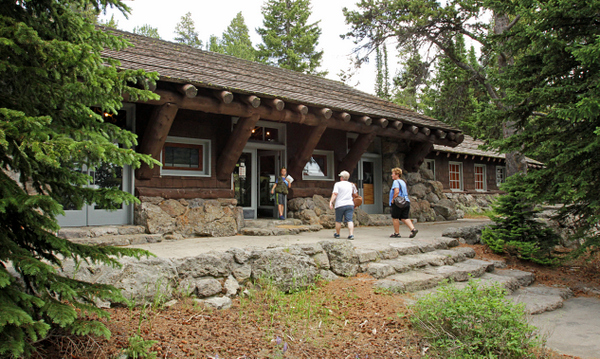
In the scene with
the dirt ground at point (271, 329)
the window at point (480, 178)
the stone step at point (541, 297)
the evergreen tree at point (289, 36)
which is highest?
the evergreen tree at point (289, 36)

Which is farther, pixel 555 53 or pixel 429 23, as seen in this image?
pixel 429 23

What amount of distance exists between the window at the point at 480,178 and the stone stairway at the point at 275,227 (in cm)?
1457

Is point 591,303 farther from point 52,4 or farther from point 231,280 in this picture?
point 52,4

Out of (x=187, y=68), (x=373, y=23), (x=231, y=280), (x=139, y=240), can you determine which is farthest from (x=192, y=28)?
(x=231, y=280)

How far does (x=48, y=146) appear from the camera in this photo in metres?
2.37

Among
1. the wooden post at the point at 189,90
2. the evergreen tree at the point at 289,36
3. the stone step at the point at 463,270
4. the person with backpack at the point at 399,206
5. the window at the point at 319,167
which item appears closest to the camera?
the stone step at the point at 463,270

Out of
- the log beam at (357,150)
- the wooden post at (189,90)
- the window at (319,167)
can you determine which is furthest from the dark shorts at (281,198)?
the wooden post at (189,90)

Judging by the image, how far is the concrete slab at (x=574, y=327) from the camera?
4629mm

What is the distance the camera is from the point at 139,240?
8.12 meters

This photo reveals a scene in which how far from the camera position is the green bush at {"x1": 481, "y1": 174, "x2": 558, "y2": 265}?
28.6 feet

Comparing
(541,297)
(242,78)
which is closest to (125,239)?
(242,78)

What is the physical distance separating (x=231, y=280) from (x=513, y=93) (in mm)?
5906

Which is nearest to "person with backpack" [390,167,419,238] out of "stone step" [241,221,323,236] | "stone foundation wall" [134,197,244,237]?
"stone step" [241,221,323,236]

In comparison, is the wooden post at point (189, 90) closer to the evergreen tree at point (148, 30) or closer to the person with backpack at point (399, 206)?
the person with backpack at point (399, 206)
